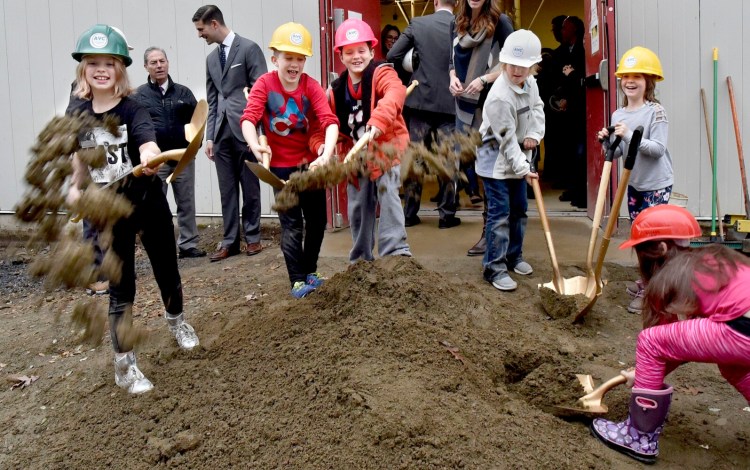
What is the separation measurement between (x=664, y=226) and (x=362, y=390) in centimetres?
154

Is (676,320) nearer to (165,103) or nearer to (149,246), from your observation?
(149,246)

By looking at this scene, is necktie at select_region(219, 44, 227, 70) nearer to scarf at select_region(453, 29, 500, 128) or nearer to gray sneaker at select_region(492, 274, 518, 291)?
scarf at select_region(453, 29, 500, 128)

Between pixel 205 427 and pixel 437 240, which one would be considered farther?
pixel 437 240

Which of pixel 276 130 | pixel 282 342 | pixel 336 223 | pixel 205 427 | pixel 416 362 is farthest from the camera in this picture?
pixel 336 223

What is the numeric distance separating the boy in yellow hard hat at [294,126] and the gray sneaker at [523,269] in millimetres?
1631

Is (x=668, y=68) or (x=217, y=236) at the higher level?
(x=668, y=68)

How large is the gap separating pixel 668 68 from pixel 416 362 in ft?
15.8

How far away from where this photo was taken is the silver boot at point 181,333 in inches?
180

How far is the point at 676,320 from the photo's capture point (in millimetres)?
3383

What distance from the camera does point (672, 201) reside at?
5695mm

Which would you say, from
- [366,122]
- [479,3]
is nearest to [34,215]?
[366,122]

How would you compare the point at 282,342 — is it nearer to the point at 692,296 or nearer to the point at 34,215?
the point at 34,215

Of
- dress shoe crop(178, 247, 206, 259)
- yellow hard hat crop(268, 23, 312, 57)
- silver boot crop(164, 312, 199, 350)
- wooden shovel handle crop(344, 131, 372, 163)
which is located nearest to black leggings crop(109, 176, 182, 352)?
silver boot crop(164, 312, 199, 350)

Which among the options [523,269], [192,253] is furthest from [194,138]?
[192,253]
